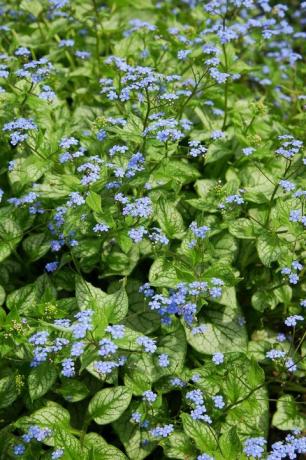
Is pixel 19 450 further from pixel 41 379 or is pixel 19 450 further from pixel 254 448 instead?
pixel 254 448

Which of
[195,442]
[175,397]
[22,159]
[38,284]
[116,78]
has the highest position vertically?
[116,78]

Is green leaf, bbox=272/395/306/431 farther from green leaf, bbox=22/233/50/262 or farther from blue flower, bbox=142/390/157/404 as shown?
green leaf, bbox=22/233/50/262

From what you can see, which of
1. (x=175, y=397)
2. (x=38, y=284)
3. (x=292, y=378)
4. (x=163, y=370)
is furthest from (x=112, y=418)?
(x=292, y=378)

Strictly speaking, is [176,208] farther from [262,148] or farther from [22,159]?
[22,159]

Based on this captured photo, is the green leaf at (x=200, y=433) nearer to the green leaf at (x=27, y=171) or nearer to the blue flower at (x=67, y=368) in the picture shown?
the blue flower at (x=67, y=368)

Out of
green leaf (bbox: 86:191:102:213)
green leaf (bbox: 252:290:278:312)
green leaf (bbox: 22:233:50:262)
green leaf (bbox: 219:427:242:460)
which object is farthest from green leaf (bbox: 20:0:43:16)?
green leaf (bbox: 219:427:242:460)

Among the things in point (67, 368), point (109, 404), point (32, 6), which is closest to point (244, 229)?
point (109, 404)
